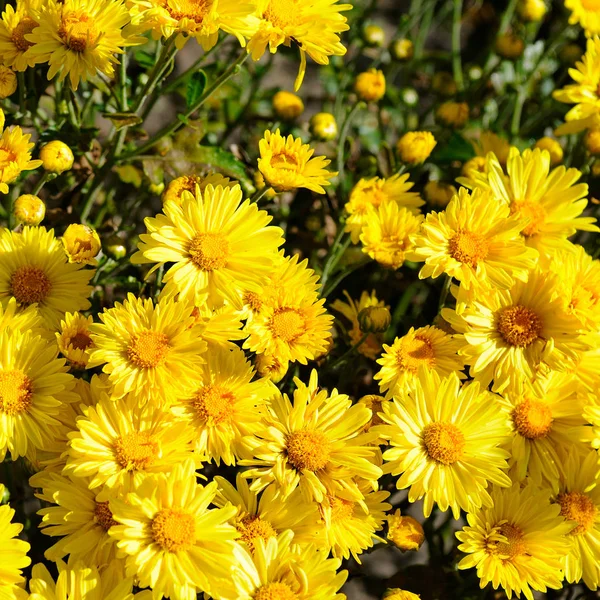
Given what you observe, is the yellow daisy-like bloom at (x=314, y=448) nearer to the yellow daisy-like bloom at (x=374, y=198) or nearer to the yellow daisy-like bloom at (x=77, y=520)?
the yellow daisy-like bloom at (x=77, y=520)

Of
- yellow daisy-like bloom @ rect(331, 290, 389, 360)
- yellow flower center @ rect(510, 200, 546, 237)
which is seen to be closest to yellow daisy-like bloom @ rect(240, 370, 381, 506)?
yellow daisy-like bloom @ rect(331, 290, 389, 360)

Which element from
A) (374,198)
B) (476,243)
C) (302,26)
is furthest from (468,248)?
(302,26)

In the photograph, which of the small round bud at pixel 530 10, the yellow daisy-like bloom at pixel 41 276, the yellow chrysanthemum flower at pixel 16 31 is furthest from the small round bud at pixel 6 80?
the small round bud at pixel 530 10

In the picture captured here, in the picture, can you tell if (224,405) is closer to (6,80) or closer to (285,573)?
(285,573)

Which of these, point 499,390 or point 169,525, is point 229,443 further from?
point 499,390

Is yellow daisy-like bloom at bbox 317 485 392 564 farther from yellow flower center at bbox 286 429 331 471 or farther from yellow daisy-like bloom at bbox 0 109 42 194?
yellow daisy-like bloom at bbox 0 109 42 194

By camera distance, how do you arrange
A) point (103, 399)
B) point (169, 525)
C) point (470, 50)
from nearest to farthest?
point (169, 525)
point (103, 399)
point (470, 50)

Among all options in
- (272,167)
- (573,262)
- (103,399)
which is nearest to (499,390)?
(573,262)
